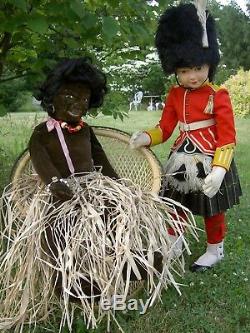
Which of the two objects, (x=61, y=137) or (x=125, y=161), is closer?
(x=61, y=137)

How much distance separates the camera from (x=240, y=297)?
7.54 ft

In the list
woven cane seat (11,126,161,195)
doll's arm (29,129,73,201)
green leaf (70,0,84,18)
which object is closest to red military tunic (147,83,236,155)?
woven cane seat (11,126,161,195)

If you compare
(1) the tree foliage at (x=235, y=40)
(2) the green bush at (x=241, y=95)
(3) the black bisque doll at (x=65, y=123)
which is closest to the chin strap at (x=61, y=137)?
(3) the black bisque doll at (x=65, y=123)

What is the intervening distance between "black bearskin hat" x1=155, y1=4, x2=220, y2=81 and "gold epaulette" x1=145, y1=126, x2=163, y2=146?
308 mm

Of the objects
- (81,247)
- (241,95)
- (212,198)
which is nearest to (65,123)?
(81,247)

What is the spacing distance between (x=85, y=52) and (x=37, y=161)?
3.20 feet

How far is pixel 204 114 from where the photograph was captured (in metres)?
2.36

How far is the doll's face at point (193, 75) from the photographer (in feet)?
7.52

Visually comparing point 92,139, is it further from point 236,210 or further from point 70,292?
point 236,210

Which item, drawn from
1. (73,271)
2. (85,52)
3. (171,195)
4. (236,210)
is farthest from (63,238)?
(236,210)

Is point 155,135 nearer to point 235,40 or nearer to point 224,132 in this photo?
point 224,132

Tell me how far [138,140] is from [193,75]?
376 mm

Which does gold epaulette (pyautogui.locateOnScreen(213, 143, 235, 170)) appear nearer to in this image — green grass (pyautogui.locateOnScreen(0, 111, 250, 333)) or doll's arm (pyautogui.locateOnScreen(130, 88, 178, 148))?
doll's arm (pyautogui.locateOnScreen(130, 88, 178, 148))

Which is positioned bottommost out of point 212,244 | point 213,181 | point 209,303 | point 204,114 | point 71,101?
point 209,303
